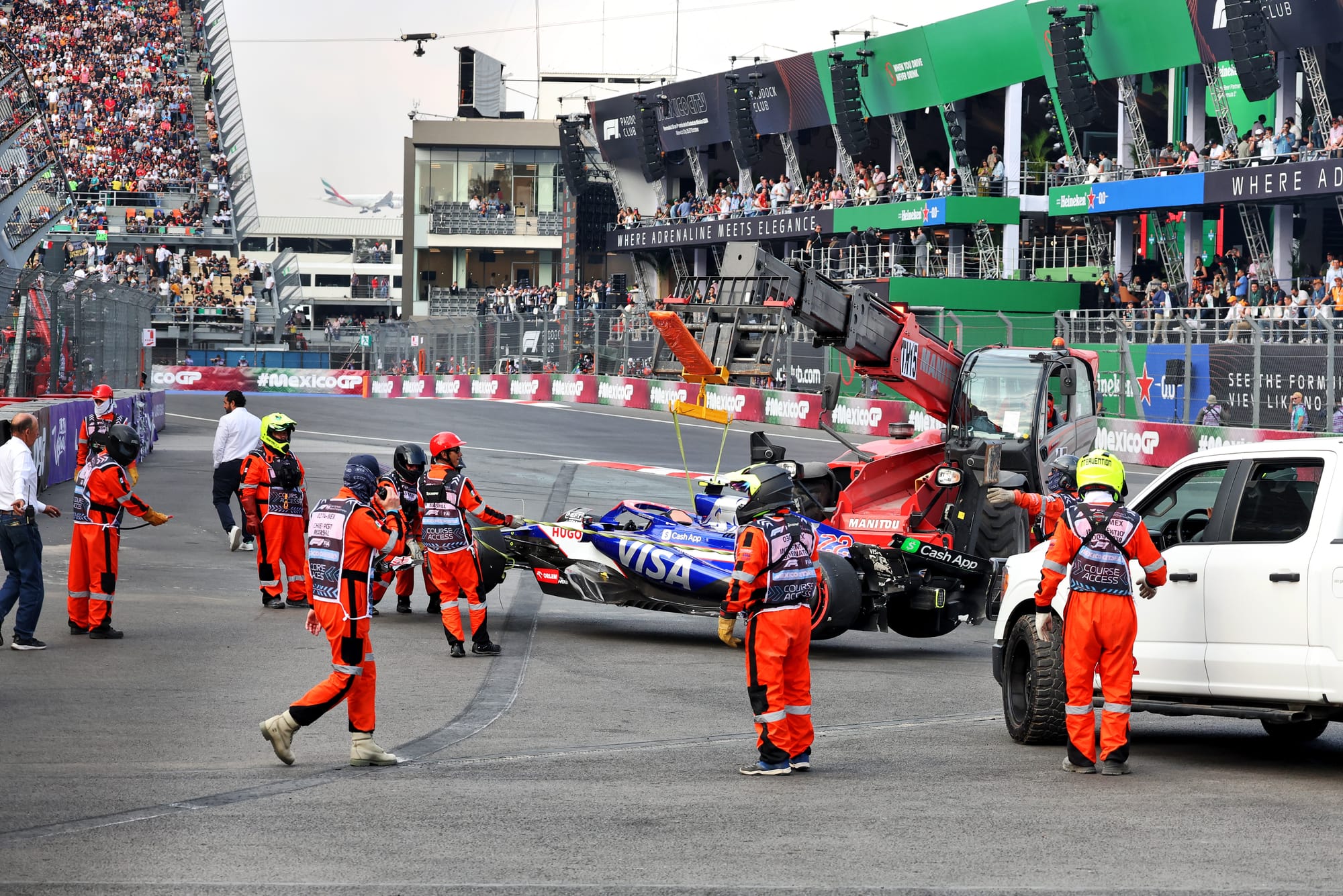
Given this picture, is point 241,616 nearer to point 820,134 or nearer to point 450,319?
point 450,319

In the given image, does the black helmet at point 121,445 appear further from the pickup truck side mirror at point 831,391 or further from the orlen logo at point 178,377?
the orlen logo at point 178,377

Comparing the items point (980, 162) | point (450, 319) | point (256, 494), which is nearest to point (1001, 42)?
point (980, 162)

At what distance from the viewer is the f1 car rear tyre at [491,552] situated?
545 inches

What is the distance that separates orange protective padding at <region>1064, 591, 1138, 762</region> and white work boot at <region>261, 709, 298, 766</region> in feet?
13.2

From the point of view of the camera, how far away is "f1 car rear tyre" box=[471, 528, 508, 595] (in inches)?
545

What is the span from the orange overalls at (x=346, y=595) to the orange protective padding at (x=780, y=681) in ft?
6.60

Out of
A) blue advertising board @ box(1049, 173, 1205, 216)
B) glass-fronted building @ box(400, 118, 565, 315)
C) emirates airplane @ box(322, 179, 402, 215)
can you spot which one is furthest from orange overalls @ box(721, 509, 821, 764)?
emirates airplane @ box(322, 179, 402, 215)

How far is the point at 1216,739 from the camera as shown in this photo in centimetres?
980

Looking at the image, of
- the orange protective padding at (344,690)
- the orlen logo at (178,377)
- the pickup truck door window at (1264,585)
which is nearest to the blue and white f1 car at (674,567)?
the pickup truck door window at (1264,585)

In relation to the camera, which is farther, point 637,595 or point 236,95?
point 236,95

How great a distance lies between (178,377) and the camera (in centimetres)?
5456

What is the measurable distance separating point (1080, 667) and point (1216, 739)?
1942 mm

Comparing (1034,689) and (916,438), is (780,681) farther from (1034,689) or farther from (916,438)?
(916,438)

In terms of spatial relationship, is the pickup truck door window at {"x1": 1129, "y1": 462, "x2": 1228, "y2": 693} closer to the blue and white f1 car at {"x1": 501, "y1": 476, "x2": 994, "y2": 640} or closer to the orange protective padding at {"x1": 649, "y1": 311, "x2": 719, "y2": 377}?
the blue and white f1 car at {"x1": 501, "y1": 476, "x2": 994, "y2": 640}
